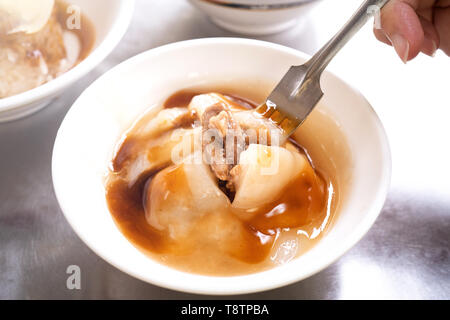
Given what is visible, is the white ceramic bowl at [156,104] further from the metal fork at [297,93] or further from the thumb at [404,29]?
the thumb at [404,29]

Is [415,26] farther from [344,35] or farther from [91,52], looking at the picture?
[91,52]

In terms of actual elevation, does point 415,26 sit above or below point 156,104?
above

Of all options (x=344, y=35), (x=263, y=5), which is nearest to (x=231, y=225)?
(x=344, y=35)

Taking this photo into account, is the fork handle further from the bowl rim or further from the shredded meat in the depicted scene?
the bowl rim

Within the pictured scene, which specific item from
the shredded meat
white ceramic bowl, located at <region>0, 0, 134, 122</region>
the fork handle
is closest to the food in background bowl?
white ceramic bowl, located at <region>0, 0, 134, 122</region>
